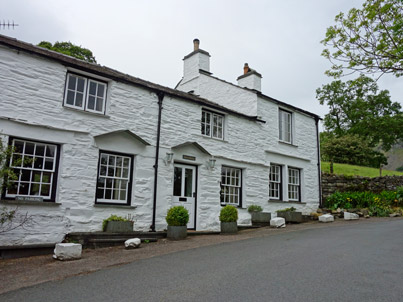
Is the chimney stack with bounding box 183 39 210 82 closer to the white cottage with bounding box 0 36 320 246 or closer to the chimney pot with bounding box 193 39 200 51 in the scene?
the chimney pot with bounding box 193 39 200 51

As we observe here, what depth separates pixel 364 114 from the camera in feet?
129

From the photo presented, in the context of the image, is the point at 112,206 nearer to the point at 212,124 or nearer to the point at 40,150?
the point at 40,150

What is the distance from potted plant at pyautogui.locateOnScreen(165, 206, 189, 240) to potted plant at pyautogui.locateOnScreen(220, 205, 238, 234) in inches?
77.2

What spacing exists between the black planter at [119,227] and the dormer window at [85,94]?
3.70 m

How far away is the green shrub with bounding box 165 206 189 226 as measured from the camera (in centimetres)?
1113

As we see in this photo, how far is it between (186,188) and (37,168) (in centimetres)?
555

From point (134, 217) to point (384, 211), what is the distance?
42.8 feet

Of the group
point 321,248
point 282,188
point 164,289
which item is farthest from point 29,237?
point 282,188

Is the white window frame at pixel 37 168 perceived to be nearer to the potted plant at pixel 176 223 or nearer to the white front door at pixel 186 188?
the potted plant at pixel 176 223

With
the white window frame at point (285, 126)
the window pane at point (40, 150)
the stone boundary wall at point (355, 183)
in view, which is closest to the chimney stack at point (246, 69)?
the white window frame at point (285, 126)

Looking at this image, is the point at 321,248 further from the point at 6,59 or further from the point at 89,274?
the point at 6,59

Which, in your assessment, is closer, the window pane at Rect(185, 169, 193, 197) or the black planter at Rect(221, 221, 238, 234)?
the black planter at Rect(221, 221, 238, 234)

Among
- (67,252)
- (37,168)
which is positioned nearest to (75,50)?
(37,168)

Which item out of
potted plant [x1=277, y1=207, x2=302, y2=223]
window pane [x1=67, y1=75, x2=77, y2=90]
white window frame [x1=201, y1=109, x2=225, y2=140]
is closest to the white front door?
white window frame [x1=201, y1=109, x2=225, y2=140]
